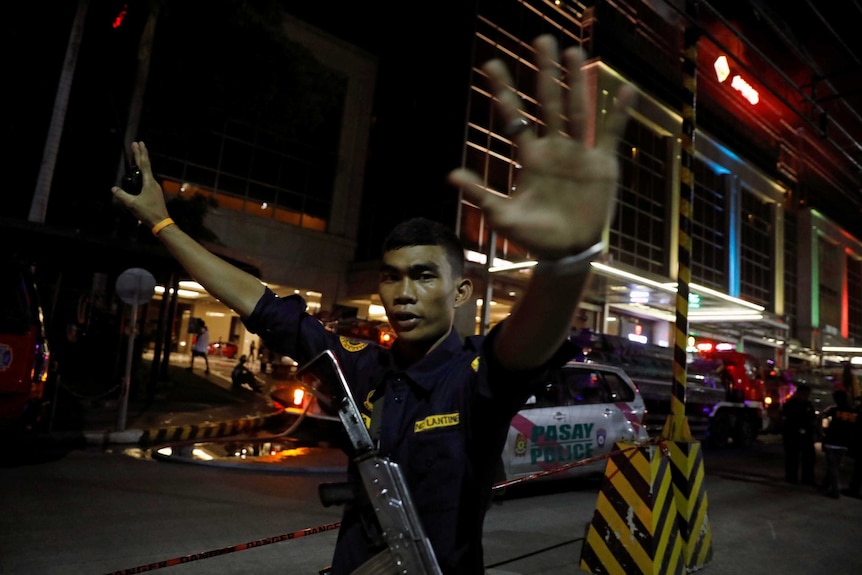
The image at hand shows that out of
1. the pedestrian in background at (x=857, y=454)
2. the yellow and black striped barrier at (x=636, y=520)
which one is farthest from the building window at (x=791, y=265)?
the yellow and black striped barrier at (x=636, y=520)

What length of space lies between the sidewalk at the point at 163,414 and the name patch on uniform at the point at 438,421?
9442 millimetres

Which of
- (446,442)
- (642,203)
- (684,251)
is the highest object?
(642,203)

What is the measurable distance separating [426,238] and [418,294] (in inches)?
6.7

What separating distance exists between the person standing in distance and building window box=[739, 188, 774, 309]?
35.3m

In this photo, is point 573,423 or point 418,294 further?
point 573,423

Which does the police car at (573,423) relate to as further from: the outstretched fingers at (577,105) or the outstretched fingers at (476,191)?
the outstretched fingers at (577,105)

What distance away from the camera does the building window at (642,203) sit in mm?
25266

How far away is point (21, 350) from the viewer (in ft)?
23.4

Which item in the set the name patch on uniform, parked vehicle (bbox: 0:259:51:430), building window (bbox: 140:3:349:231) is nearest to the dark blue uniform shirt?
the name patch on uniform

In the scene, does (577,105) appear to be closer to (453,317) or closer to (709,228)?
(453,317)

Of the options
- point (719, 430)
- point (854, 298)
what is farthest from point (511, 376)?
point (854, 298)

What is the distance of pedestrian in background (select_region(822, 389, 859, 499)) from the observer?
31.7 feet

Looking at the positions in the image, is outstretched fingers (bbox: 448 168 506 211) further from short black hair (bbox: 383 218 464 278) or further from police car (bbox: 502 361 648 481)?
police car (bbox: 502 361 648 481)

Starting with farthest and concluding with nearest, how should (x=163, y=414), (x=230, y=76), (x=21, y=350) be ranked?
(x=230, y=76), (x=163, y=414), (x=21, y=350)
